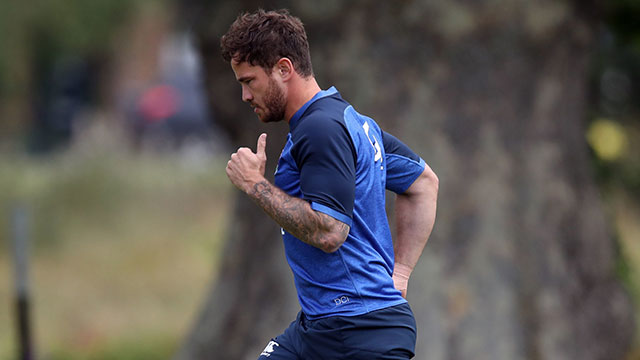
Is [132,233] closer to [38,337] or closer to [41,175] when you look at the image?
[41,175]

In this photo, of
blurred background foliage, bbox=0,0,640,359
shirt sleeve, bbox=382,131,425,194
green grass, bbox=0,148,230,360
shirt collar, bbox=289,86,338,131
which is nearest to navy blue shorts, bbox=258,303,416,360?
shirt sleeve, bbox=382,131,425,194

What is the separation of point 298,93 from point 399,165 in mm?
534

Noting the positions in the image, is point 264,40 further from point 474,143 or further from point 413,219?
point 474,143

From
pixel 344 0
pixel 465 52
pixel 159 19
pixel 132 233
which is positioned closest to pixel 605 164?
pixel 465 52

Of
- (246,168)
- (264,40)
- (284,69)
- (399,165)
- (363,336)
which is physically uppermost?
(264,40)

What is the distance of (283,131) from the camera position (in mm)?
7477

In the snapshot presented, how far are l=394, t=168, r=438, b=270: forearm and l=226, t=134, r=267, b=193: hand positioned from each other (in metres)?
0.75

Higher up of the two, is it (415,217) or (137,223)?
(415,217)

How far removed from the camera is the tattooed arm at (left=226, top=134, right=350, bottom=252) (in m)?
3.52

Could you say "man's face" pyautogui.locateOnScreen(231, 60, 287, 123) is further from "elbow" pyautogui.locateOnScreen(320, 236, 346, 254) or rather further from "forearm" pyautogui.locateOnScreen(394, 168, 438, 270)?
"forearm" pyautogui.locateOnScreen(394, 168, 438, 270)

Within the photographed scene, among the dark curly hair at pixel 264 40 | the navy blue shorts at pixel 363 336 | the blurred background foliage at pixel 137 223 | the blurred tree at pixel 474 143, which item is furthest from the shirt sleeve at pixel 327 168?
the blurred background foliage at pixel 137 223

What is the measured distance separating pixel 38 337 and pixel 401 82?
4248mm

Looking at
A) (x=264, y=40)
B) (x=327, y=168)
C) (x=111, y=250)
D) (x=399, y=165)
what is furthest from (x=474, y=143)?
(x=111, y=250)

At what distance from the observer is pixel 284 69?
3.72 metres
